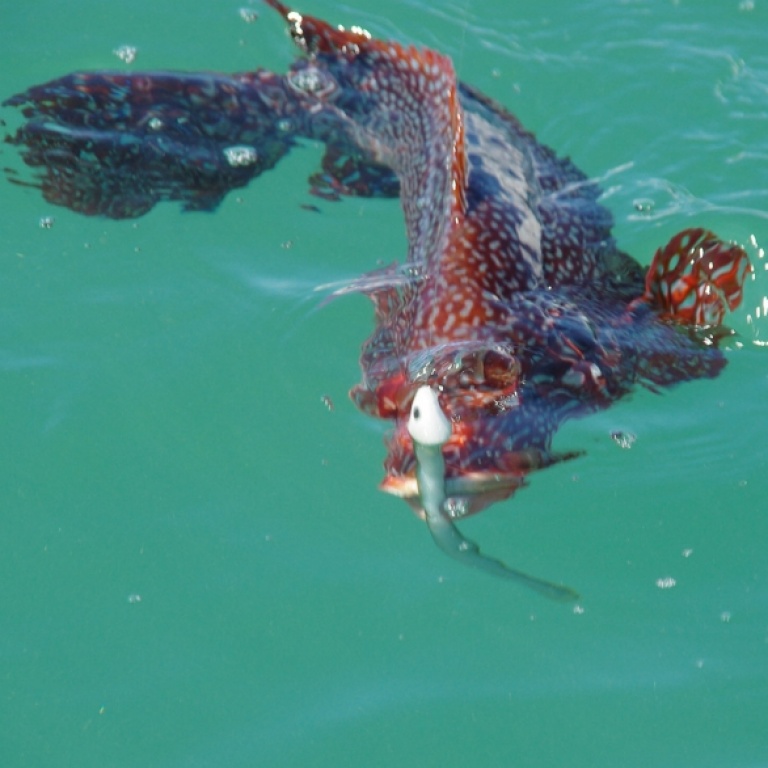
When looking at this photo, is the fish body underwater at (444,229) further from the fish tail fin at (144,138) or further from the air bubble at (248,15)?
the air bubble at (248,15)

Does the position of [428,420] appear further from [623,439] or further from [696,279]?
[696,279]

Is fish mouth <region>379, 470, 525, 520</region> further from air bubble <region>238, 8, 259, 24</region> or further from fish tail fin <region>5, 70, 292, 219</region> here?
air bubble <region>238, 8, 259, 24</region>

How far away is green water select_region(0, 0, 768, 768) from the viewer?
12.8 feet

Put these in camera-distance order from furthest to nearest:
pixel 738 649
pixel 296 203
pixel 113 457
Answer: pixel 296 203, pixel 113 457, pixel 738 649

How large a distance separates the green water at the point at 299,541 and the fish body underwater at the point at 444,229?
19cm

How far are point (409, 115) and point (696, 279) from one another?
69.3 inches

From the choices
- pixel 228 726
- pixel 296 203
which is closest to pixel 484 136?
pixel 296 203

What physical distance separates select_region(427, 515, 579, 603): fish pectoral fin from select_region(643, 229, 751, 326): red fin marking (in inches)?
66.5

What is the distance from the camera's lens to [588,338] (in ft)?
15.2

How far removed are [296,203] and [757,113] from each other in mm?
2954

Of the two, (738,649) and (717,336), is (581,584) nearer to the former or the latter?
(738,649)

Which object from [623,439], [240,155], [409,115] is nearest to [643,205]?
[409,115]

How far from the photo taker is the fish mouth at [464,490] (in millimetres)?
3801

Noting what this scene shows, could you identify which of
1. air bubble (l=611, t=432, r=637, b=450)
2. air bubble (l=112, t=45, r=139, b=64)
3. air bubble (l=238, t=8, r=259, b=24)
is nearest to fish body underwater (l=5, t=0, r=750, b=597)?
air bubble (l=611, t=432, r=637, b=450)
